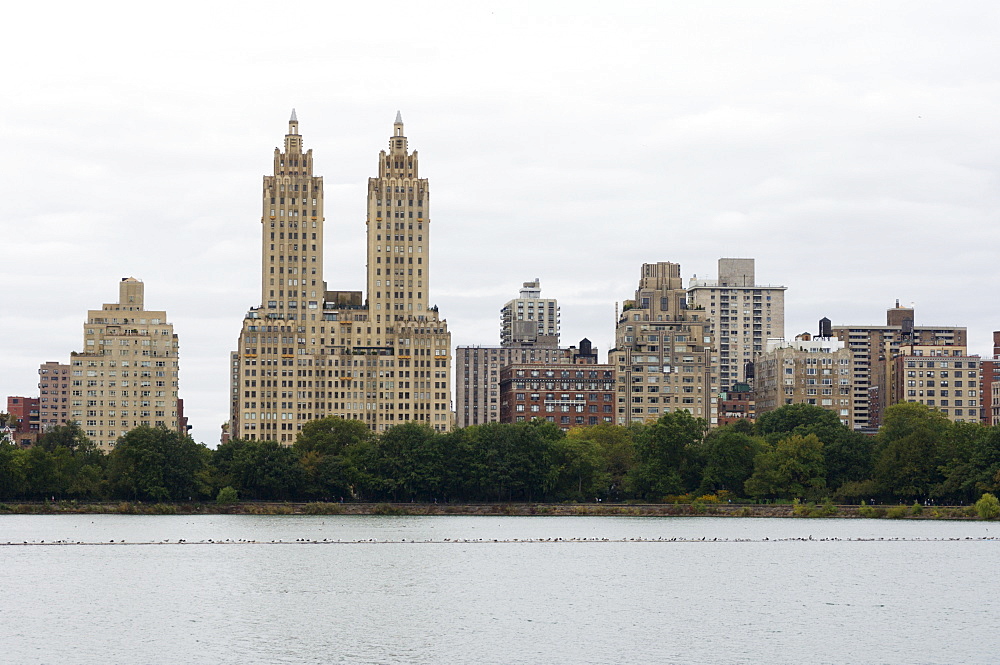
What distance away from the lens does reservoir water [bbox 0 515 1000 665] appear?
266ft

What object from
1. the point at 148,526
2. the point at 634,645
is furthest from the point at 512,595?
the point at 148,526

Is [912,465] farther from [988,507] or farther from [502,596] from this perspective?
[502,596]

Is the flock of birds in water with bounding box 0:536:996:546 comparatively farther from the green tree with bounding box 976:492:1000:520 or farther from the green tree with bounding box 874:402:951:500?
the green tree with bounding box 874:402:951:500

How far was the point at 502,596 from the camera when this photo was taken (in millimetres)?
104438

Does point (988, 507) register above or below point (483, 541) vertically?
above

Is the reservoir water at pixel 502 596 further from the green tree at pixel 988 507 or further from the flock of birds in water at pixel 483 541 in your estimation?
the green tree at pixel 988 507

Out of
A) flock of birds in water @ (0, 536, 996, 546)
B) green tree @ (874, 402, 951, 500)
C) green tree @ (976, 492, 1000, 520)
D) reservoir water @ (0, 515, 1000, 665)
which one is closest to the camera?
reservoir water @ (0, 515, 1000, 665)

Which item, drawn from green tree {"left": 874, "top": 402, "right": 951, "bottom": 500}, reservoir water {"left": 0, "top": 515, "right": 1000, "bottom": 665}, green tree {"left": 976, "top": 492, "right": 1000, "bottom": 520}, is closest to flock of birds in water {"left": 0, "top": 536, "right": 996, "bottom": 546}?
reservoir water {"left": 0, "top": 515, "right": 1000, "bottom": 665}

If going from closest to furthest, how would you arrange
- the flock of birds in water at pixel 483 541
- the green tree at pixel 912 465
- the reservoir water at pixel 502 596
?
the reservoir water at pixel 502 596 < the flock of birds in water at pixel 483 541 < the green tree at pixel 912 465

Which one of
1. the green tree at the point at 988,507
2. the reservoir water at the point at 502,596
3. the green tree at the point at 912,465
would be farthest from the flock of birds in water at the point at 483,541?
the green tree at the point at 912,465

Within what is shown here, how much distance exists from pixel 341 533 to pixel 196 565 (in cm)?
4174

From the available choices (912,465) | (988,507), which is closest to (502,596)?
(988,507)

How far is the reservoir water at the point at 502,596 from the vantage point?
81188 mm

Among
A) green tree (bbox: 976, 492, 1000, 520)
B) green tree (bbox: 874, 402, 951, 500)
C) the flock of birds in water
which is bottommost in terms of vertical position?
the flock of birds in water
